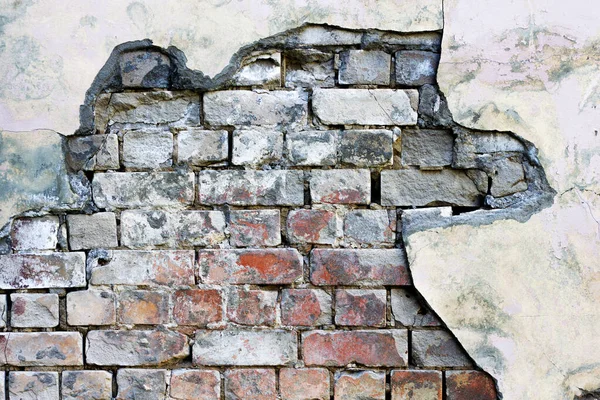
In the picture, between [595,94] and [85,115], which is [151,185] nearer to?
[85,115]

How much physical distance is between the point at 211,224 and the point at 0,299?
0.55m

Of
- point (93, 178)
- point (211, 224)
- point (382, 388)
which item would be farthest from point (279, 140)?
point (382, 388)

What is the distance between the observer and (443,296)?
4.47 feet

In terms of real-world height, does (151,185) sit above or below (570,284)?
above

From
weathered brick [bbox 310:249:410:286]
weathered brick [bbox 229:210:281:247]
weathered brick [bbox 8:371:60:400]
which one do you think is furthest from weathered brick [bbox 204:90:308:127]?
weathered brick [bbox 8:371:60:400]

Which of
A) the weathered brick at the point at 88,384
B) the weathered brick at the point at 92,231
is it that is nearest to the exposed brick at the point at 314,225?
the weathered brick at the point at 92,231

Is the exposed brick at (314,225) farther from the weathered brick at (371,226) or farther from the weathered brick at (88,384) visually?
the weathered brick at (88,384)

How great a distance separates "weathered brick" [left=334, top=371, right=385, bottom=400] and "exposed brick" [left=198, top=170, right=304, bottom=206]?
434 millimetres

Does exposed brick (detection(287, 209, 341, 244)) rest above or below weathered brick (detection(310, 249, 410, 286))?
above

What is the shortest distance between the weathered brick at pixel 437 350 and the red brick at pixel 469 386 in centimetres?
3

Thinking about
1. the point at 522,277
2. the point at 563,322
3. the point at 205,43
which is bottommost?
the point at 563,322

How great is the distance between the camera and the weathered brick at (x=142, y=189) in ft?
4.58

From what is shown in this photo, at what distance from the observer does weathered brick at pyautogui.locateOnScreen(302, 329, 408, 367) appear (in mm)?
1384

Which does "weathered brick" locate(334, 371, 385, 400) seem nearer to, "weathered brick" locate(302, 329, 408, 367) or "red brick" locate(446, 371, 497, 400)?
"weathered brick" locate(302, 329, 408, 367)
